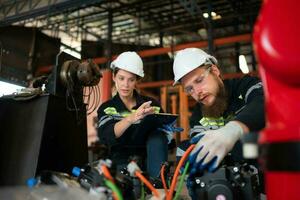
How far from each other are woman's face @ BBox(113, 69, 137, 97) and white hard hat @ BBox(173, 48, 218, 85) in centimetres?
61

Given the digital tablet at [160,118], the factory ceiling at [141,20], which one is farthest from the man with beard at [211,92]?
the factory ceiling at [141,20]

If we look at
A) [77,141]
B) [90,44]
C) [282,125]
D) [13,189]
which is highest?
[90,44]

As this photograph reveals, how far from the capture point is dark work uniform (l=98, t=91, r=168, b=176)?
5.60 ft

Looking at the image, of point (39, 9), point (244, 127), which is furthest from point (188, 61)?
point (39, 9)

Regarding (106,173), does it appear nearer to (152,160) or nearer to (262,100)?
(262,100)

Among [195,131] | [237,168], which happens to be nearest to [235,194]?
[237,168]

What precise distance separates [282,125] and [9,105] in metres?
1.30

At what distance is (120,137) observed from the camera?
1.79 meters

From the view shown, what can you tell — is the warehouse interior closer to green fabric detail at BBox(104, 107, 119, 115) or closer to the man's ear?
green fabric detail at BBox(104, 107, 119, 115)

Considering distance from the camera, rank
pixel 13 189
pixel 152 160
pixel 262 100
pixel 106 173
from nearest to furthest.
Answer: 1. pixel 106 173
2. pixel 262 100
3. pixel 13 189
4. pixel 152 160

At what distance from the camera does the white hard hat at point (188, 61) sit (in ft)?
4.45

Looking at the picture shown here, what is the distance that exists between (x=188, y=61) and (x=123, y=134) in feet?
2.13

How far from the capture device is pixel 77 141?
61.7 inches

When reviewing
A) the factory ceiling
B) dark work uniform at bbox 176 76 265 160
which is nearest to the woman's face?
dark work uniform at bbox 176 76 265 160
